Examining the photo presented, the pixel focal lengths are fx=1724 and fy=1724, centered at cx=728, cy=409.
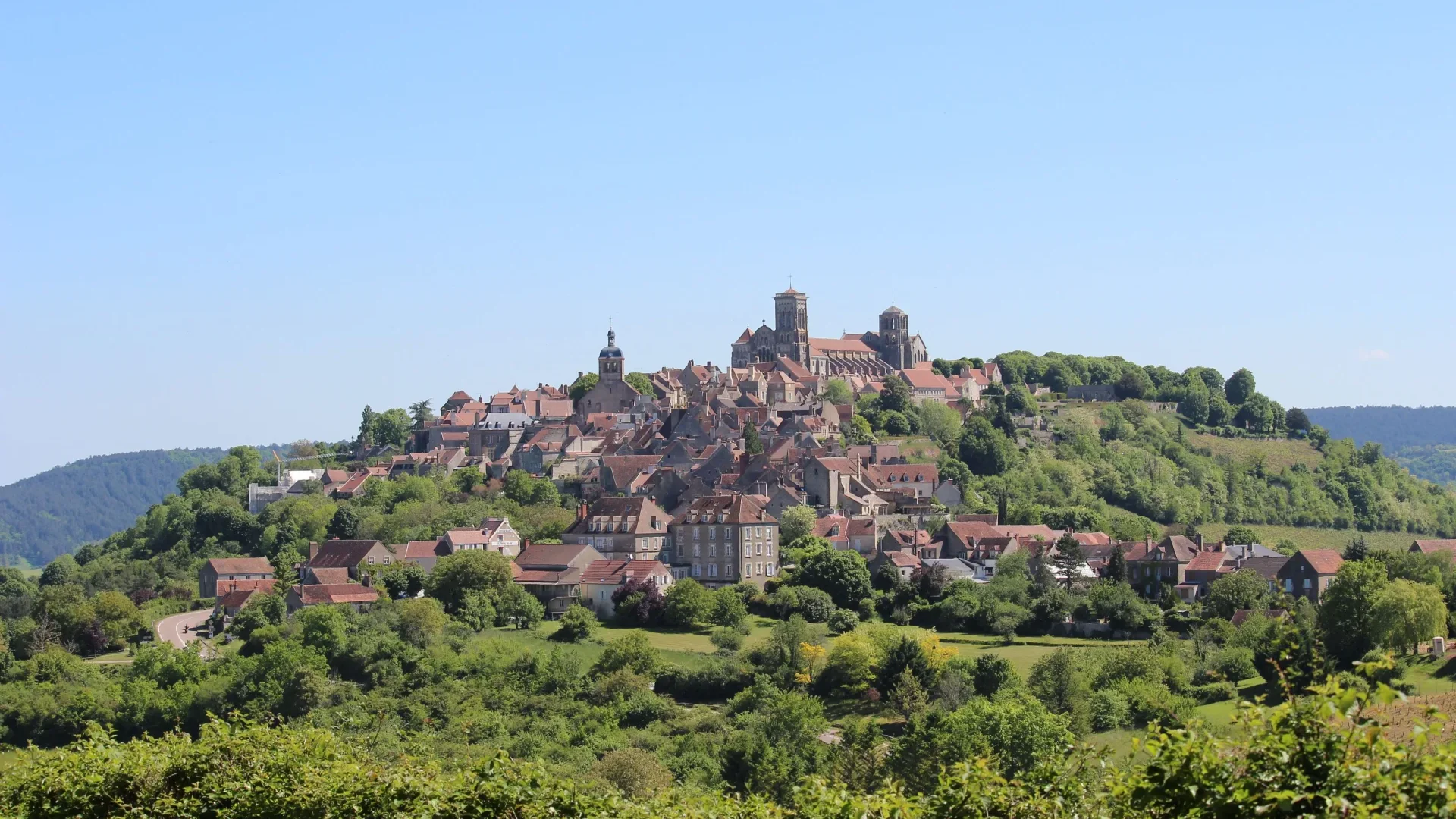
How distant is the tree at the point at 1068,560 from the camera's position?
220 ft

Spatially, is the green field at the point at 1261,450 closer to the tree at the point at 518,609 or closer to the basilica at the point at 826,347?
the basilica at the point at 826,347

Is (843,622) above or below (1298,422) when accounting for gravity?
below

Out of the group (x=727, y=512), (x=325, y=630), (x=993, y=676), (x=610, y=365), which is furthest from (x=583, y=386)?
(x=993, y=676)

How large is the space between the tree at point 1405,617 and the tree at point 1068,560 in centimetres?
1479

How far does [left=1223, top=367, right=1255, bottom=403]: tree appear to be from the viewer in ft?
398

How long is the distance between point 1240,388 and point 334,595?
2984 inches

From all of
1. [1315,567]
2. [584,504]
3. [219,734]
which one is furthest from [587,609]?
[219,734]

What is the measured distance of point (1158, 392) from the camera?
121m

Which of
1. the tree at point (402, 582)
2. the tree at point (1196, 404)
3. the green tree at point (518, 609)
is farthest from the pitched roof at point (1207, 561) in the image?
the tree at point (1196, 404)

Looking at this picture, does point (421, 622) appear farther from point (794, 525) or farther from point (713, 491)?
point (713, 491)

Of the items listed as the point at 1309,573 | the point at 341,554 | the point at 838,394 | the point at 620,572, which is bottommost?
the point at 1309,573

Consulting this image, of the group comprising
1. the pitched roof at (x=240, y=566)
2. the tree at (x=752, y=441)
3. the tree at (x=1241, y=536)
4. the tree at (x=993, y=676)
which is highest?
the tree at (x=752, y=441)

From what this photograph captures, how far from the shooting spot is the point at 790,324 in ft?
407

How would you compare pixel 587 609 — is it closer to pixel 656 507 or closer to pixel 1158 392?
pixel 656 507
